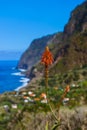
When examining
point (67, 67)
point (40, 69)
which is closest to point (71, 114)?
point (67, 67)

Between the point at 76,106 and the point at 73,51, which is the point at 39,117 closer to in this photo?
the point at 76,106

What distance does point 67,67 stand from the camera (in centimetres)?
15488

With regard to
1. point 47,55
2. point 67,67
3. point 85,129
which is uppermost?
point 67,67

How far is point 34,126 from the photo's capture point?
58.0 ft

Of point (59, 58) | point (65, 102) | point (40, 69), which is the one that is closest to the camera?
point (65, 102)

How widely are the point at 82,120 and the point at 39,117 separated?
8.43ft

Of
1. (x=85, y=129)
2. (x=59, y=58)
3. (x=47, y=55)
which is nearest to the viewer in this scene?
(x=47, y=55)

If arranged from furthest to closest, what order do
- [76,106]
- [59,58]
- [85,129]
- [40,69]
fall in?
[40,69]
[59,58]
[76,106]
[85,129]

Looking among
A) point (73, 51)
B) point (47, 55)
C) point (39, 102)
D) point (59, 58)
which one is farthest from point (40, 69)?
point (47, 55)

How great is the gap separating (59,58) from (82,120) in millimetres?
157507

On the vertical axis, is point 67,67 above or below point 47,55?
above

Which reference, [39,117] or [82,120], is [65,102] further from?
[82,120]

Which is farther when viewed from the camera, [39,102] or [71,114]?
[39,102]

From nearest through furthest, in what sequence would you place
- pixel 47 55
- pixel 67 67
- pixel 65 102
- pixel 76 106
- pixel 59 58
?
pixel 47 55
pixel 76 106
pixel 65 102
pixel 67 67
pixel 59 58
